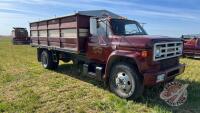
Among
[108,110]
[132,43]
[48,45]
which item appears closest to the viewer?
[108,110]

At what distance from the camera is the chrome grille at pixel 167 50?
6.56 meters

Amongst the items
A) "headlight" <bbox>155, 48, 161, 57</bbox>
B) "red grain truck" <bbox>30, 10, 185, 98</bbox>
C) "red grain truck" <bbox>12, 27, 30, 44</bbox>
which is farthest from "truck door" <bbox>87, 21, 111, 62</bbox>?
"red grain truck" <bbox>12, 27, 30, 44</bbox>

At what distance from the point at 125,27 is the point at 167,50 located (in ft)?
5.79

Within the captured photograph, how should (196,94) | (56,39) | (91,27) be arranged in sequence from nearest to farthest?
(196,94) < (91,27) < (56,39)

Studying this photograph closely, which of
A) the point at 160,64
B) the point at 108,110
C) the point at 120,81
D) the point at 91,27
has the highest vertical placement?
the point at 91,27

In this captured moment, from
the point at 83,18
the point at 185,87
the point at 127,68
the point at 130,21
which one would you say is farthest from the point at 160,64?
the point at 83,18

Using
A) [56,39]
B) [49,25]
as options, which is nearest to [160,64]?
[56,39]

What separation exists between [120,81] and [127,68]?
509 mm

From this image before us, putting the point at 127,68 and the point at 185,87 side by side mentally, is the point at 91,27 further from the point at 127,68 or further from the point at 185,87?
the point at 185,87

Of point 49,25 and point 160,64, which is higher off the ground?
point 49,25

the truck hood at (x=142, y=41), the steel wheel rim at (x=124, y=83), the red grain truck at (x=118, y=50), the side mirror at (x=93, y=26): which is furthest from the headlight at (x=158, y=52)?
the side mirror at (x=93, y=26)

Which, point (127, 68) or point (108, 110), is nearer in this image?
point (108, 110)

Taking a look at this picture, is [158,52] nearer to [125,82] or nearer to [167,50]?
[167,50]

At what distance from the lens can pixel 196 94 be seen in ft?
24.1
